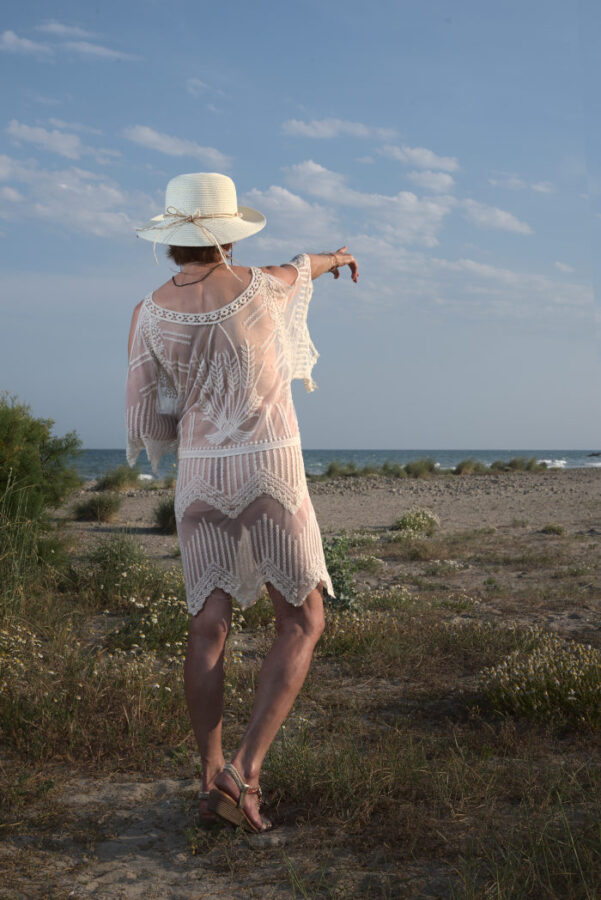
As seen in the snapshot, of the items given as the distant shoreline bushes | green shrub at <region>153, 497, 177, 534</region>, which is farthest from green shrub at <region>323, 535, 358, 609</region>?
the distant shoreline bushes

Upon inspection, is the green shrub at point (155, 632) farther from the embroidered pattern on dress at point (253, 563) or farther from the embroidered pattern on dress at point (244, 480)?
the embroidered pattern on dress at point (244, 480)

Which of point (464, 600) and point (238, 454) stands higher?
point (238, 454)

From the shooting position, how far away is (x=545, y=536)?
1068 centimetres

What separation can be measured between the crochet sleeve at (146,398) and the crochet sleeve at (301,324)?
515mm

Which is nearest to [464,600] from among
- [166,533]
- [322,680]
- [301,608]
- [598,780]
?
[322,680]

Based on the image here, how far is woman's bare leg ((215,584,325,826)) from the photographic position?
261 centimetres

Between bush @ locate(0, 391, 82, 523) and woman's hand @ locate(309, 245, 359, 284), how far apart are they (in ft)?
12.7

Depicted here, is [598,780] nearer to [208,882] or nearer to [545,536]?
[208,882]

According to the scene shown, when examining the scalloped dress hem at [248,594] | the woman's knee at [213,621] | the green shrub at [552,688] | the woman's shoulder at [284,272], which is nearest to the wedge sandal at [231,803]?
the woman's knee at [213,621]

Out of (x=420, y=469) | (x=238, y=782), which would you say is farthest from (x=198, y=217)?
(x=420, y=469)

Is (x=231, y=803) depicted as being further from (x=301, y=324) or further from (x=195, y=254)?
(x=195, y=254)

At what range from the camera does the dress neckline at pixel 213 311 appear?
2.64 metres

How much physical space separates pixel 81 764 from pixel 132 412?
62.8 inches

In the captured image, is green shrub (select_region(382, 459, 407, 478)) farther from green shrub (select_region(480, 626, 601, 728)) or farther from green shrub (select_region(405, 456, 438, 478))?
green shrub (select_region(480, 626, 601, 728))
